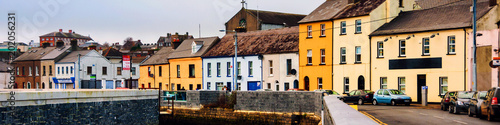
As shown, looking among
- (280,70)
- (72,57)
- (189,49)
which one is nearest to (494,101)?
(280,70)

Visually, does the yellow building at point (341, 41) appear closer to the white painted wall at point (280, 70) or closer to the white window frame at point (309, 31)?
the white window frame at point (309, 31)

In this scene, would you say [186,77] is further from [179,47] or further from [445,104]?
[445,104]

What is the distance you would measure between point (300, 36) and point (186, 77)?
54.3ft

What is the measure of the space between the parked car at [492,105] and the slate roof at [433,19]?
17.5 m

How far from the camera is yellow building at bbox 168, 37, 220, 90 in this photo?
6322 cm


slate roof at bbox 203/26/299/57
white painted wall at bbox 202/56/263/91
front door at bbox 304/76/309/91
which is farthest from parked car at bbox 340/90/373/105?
white painted wall at bbox 202/56/263/91

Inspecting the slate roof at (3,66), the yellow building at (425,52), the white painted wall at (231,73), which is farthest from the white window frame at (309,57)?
the slate roof at (3,66)

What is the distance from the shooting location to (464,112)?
94.9 ft

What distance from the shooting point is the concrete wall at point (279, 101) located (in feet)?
113

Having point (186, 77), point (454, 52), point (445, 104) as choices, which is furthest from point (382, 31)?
point (186, 77)

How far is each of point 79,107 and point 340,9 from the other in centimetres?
3028

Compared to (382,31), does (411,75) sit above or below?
below

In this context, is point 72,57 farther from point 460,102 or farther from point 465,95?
point 460,102

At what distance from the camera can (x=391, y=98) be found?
37.8 meters
